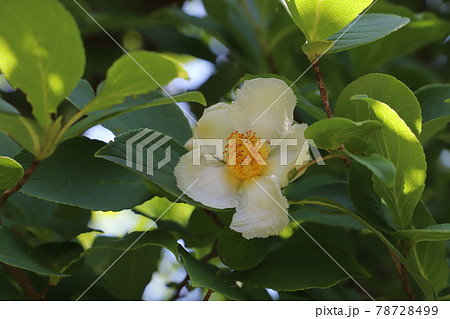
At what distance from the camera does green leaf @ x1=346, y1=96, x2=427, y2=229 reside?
0.63 metres

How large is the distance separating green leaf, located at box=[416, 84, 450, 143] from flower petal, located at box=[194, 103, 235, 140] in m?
0.29

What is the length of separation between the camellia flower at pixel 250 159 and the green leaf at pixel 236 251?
0.13 feet

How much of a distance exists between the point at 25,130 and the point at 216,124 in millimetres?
256

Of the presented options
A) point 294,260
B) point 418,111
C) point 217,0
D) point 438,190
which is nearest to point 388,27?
point 418,111

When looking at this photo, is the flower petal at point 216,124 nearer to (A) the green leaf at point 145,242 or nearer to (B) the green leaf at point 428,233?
(A) the green leaf at point 145,242

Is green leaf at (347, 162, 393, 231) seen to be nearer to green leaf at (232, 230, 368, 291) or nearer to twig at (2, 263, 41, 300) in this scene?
green leaf at (232, 230, 368, 291)

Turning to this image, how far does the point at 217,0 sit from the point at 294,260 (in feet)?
2.27

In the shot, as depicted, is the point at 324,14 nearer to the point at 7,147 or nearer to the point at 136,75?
the point at 136,75

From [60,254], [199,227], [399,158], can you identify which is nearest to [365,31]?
[399,158]

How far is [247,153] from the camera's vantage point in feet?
2.46

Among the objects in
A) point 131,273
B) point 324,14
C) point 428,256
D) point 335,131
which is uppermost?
point 324,14

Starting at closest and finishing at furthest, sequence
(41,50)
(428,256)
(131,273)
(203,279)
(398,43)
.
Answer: (41,50), (203,279), (428,256), (131,273), (398,43)

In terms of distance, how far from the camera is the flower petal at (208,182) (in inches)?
27.5

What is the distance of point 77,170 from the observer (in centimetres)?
76
